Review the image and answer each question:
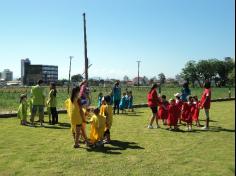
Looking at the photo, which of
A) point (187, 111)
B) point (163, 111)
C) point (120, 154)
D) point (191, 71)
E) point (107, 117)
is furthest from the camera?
point (191, 71)

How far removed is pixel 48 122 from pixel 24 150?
5891 mm

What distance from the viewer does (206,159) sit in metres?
7.79

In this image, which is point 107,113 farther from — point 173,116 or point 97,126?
point 173,116

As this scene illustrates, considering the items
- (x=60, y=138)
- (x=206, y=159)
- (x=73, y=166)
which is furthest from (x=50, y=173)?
(x=60, y=138)

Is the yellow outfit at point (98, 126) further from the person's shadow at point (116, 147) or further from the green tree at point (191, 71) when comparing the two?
the green tree at point (191, 71)

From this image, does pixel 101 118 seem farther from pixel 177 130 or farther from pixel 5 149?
pixel 177 130

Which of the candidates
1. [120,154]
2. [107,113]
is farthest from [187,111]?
[120,154]

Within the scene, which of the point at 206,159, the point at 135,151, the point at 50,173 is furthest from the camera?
the point at 135,151

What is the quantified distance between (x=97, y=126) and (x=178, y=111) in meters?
4.25

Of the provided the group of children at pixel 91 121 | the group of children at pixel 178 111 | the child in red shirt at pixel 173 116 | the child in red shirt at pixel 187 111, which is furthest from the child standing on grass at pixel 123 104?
the group of children at pixel 91 121

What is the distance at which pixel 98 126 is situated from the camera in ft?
30.4

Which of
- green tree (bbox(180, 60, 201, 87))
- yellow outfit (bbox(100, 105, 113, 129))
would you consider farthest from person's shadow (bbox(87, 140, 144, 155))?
green tree (bbox(180, 60, 201, 87))

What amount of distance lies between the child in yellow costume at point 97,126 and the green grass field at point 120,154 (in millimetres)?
338

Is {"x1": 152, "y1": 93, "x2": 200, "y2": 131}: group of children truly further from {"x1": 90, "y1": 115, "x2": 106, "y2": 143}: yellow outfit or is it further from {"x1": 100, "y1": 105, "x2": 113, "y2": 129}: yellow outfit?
{"x1": 90, "y1": 115, "x2": 106, "y2": 143}: yellow outfit
